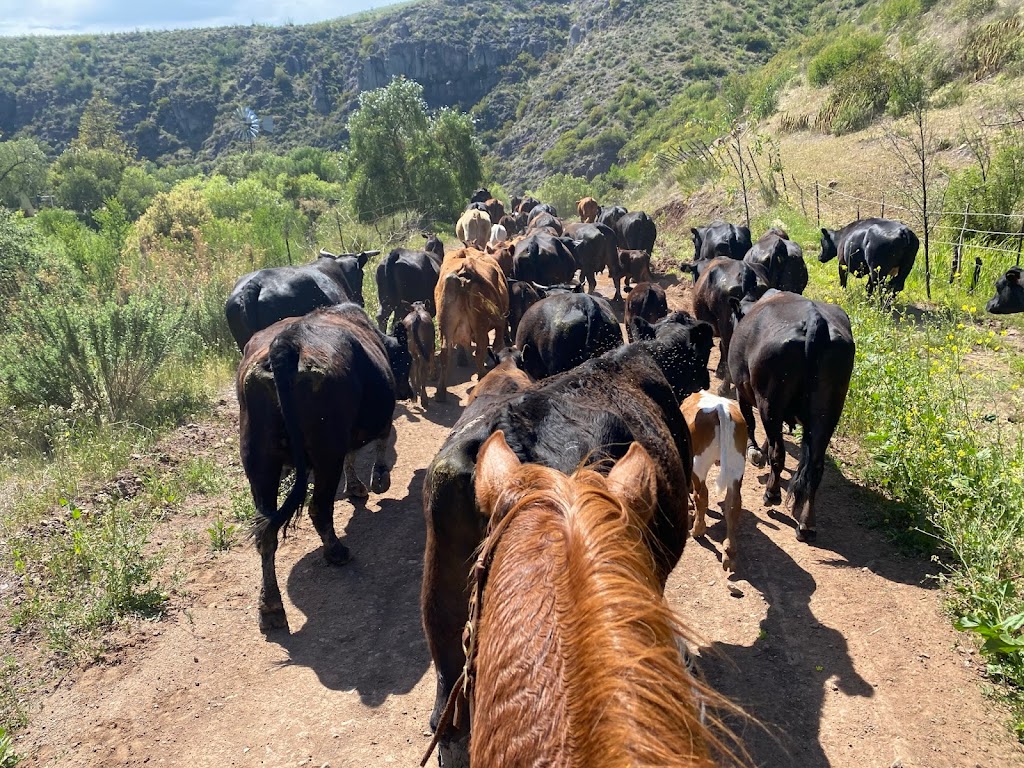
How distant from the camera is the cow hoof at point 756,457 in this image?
7.29 meters

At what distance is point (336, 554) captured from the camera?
18.9 ft

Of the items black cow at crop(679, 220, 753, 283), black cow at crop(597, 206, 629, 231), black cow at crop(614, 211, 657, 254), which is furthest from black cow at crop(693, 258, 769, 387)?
black cow at crop(597, 206, 629, 231)

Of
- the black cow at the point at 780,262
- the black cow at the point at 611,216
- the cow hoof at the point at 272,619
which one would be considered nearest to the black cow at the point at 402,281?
the black cow at the point at 780,262

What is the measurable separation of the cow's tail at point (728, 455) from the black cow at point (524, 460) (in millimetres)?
2006

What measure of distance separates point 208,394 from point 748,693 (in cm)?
801

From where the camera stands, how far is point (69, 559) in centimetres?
542

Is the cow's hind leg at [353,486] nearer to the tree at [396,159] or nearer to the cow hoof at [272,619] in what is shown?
the cow hoof at [272,619]

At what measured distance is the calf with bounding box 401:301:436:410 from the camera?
952cm

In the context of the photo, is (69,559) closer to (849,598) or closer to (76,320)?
(76,320)

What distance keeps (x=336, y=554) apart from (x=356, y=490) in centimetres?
119

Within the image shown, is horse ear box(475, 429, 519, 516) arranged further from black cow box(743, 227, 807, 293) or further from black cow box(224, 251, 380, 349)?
black cow box(743, 227, 807, 293)

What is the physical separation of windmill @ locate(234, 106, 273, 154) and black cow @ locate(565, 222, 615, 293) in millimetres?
64361

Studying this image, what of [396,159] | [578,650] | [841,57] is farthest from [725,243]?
[841,57]

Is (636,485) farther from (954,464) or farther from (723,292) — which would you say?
(723,292)
